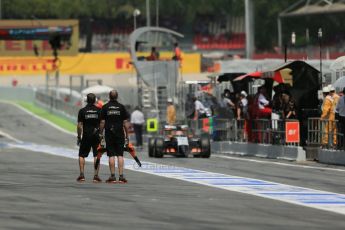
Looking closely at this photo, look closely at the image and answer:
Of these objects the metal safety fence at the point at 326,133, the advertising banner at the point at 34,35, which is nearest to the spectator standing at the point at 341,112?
the metal safety fence at the point at 326,133

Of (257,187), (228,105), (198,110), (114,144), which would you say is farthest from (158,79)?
(257,187)

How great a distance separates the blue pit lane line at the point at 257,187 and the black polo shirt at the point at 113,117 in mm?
1847

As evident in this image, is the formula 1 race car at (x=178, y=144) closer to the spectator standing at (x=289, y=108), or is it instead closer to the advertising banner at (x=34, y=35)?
the spectator standing at (x=289, y=108)

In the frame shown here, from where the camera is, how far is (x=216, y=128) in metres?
39.8

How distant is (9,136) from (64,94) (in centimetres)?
1779

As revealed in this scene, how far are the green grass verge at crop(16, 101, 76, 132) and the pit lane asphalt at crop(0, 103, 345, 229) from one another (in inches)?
1423

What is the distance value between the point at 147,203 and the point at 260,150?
1758 cm

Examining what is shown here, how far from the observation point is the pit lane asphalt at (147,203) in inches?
579

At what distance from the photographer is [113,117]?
22.0 m

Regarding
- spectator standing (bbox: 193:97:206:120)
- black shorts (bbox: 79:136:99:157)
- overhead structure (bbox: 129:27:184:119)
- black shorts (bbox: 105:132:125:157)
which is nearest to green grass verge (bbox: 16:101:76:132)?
overhead structure (bbox: 129:27:184:119)

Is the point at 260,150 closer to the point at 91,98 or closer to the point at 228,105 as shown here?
the point at 228,105

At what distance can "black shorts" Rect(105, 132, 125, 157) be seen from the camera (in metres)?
22.1

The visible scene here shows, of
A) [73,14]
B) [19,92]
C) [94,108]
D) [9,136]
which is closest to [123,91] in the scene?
[9,136]

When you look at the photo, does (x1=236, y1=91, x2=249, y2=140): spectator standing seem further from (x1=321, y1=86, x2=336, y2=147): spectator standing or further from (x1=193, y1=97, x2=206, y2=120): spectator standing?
(x1=321, y1=86, x2=336, y2=147): spectator standing
